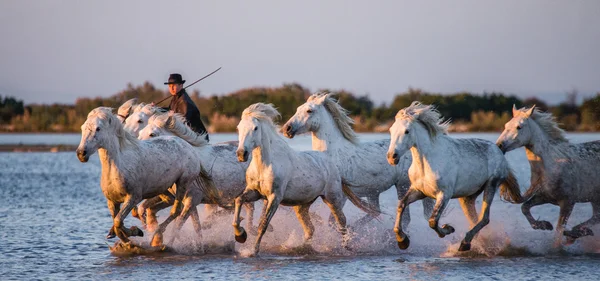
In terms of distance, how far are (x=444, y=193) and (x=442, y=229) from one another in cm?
45

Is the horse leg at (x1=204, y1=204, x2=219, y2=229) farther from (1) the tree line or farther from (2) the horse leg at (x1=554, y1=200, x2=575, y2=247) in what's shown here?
(1) the tree line

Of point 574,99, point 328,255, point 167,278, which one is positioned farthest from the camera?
point 574,99

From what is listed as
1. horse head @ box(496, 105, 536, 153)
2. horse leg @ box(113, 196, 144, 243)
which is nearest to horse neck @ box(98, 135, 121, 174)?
horse leg @ box(113, 196, 144, 243)

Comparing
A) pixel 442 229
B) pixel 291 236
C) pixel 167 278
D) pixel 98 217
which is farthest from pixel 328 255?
pixel 98 217

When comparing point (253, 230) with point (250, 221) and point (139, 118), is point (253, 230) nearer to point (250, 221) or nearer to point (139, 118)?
point (250, 221)

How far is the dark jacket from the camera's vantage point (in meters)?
14.5

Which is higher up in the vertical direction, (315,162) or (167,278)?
(315,162)

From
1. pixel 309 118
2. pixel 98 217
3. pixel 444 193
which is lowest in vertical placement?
pixel 98 217

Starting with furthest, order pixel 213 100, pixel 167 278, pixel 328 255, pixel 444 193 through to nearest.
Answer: pixel 213 100
pixel 328 255
pixel 444 193
pixel 167 278

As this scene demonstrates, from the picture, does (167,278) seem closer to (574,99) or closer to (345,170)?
(345,170)

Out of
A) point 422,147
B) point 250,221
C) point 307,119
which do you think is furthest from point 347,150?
point 422,147

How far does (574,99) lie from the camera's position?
43.5 metres

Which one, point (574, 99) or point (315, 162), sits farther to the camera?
point (574, 99)

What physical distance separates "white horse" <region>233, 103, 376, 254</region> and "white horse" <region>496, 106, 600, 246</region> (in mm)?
2323
